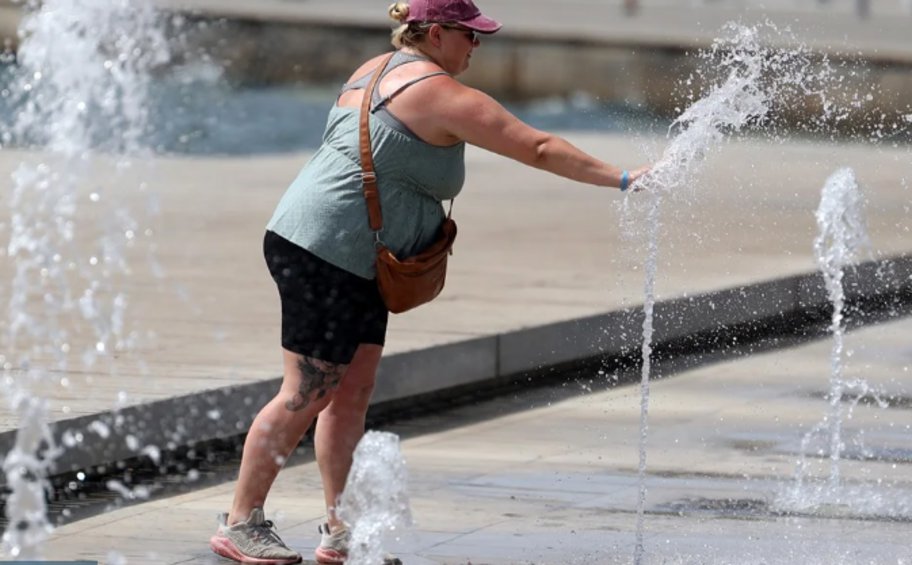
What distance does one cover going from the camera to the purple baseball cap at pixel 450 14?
554cm

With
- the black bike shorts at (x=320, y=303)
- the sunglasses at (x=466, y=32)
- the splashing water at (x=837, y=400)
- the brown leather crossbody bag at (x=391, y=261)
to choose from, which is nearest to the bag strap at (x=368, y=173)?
the brown leather crossbody bag at (x=391, y=261)

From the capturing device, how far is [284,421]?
5688 millimetres

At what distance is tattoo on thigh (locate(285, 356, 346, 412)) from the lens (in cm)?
563

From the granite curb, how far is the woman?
1.11 meters

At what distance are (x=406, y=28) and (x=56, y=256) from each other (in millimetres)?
6496

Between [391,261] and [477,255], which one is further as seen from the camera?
[477,255]

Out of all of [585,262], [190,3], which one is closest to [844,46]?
[190,3]

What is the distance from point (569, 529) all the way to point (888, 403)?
9.50 ft

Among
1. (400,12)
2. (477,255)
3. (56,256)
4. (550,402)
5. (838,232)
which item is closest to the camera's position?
(400,12)

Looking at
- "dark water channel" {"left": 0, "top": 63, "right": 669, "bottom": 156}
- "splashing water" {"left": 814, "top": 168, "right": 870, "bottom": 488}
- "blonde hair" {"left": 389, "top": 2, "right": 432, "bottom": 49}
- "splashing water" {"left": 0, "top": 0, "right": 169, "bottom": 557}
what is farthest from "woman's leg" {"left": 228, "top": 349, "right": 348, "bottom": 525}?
"dark water channel" {"left": 0, "top": 63, "right": 669, "bottom": 156}

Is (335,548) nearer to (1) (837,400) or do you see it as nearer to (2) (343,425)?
(2) (343,425)

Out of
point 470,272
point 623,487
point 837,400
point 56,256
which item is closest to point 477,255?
point 470,272

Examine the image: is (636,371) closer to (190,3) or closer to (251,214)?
(251,214)

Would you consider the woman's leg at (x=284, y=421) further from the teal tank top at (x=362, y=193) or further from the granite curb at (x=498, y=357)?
the granite curb at (x=498, y=357)
